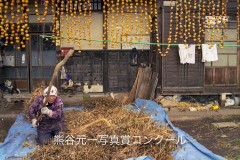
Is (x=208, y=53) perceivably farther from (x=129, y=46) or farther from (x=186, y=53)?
(x=129, y=46)

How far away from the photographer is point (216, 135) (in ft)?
27.4

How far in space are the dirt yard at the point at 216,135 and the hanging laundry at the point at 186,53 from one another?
2.13 meters

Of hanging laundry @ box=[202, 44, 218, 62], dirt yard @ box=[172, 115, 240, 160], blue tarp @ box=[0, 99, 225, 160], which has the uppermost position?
hanging laundry @ box=[202, 44, 218, 62]

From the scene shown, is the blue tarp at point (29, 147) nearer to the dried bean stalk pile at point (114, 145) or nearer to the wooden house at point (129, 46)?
the dried bean stalk pile at point (114, 145)

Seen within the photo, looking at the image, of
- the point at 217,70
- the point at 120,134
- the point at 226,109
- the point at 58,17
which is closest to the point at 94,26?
the point at 58,17

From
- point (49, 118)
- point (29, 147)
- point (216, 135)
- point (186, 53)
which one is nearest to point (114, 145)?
point (49, 118)

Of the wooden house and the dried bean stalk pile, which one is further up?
the wooden house

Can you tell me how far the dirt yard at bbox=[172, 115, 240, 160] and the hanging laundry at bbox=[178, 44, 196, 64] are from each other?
213cm

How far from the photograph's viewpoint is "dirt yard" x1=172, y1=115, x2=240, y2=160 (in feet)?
23.3

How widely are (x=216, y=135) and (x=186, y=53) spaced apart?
11.6 ft

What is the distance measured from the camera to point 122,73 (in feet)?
41.7

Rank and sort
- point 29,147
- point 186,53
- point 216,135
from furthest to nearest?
point 186,53, point 216,135, point 29,147

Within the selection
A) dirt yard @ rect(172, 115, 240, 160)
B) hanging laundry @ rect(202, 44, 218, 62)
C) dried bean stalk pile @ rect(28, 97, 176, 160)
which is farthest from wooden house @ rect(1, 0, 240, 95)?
dried bean stalk pile @ rect(28, 97, 176, 160)

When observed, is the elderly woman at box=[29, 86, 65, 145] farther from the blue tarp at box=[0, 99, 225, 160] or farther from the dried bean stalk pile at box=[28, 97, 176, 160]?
the dried bean stalk pile at box=[28, 97, 176, 160]
